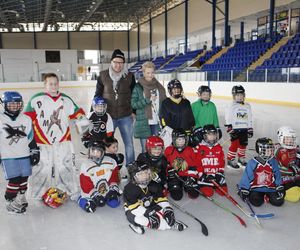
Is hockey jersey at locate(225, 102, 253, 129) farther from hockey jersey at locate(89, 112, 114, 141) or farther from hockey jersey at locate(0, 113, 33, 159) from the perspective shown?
hockey jersey at locate(0, 113, 33, 159)

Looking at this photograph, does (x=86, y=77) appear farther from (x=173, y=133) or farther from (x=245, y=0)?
(x=173, y=133)

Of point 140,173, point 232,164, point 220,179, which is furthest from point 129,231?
point 232,164

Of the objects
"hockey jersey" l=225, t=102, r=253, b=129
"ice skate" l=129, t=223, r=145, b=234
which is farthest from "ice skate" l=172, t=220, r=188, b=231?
"hockey jersey" l=225, t=102, r=253, b=129

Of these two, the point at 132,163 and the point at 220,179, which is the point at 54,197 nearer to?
the point at 132,163

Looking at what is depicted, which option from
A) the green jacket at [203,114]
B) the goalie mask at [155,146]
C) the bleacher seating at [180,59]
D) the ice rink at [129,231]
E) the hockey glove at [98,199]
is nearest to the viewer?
the ice rink at [129,231]

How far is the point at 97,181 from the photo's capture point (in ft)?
9.12

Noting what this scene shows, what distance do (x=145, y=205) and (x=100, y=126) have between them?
1.11 m

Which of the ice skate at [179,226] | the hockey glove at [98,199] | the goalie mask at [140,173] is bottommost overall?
the ice skate at [179,226]

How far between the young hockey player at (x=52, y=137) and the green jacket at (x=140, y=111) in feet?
2.11

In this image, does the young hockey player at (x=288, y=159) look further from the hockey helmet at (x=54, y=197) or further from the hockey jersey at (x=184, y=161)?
the hockey helmet at (x=54, y=197)

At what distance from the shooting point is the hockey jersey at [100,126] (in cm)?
320

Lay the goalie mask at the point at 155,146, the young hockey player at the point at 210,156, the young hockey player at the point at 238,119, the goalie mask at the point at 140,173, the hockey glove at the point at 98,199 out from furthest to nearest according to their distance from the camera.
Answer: the young hockey player at the point at 238,119 → the young hockey player at the point at 210,156 → the goalie mask at the point at 155,146 → the hockey glove at the point at 98,199 → the goalie mask at the point at 140,173

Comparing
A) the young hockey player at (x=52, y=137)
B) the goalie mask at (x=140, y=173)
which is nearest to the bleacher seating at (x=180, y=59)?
the young hockey player at (x=52, y=137)

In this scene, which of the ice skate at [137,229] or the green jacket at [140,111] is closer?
the ice skate at [137,229]
